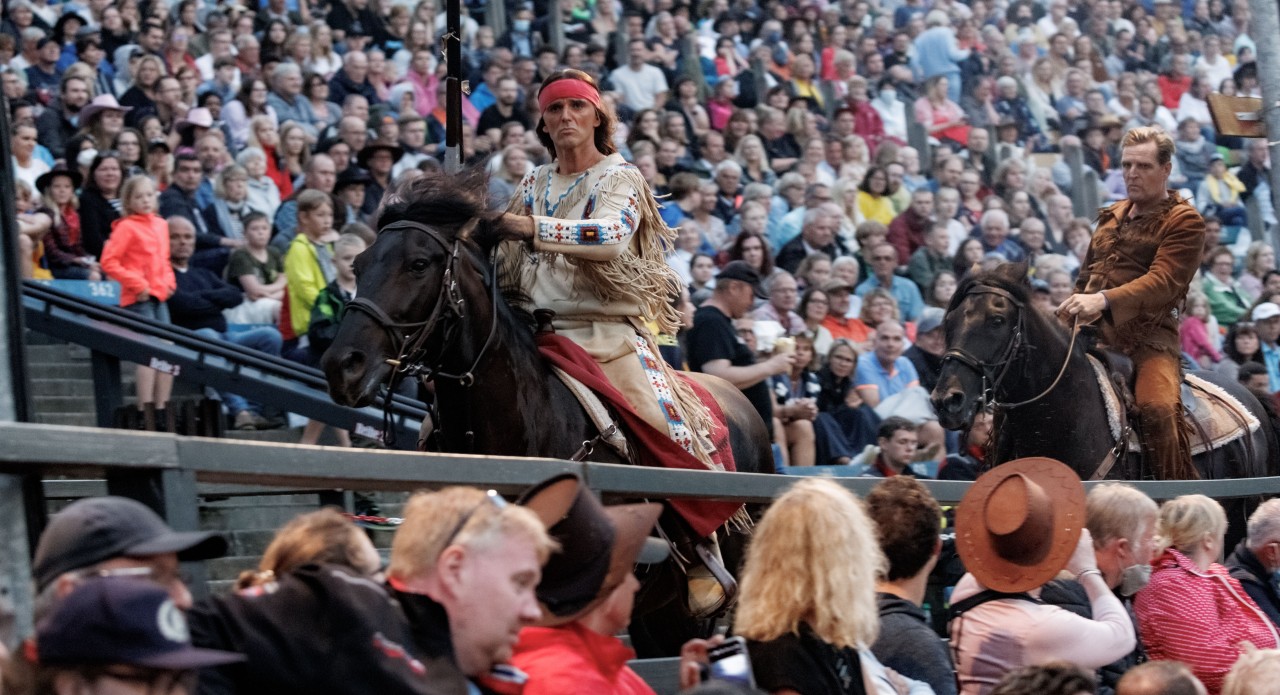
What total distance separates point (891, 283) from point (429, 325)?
33.7 feet

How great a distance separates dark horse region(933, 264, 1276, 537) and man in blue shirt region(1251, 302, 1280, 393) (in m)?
7.41

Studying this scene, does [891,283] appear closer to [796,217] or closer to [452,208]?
[796,217]

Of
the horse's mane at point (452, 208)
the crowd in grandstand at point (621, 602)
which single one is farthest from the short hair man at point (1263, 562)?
the horse's mane at point (452, 208)

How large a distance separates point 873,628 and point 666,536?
2.61 m

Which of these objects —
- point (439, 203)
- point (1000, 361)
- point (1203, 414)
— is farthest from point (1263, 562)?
point (439, 203)

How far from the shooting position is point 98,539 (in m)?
3.12

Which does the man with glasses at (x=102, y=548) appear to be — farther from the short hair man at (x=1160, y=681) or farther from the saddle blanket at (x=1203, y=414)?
the saddle blanket at (x=1203, y=414)

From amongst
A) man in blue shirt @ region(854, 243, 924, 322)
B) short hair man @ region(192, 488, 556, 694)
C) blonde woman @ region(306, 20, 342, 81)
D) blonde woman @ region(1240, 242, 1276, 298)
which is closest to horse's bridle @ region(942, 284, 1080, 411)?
short hair man @ region(192, 488, 556, 694)

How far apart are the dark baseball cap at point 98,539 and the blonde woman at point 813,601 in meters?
1.65

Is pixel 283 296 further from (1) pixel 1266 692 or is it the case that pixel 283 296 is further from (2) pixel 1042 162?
(2) pixel 1042 162

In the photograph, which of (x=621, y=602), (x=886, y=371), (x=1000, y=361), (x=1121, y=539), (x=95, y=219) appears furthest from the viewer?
(x=886, y=371)

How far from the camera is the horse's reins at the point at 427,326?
689cm

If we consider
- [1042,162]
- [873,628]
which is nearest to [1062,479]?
[873,628]

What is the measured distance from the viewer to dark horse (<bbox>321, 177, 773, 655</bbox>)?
687 cm
